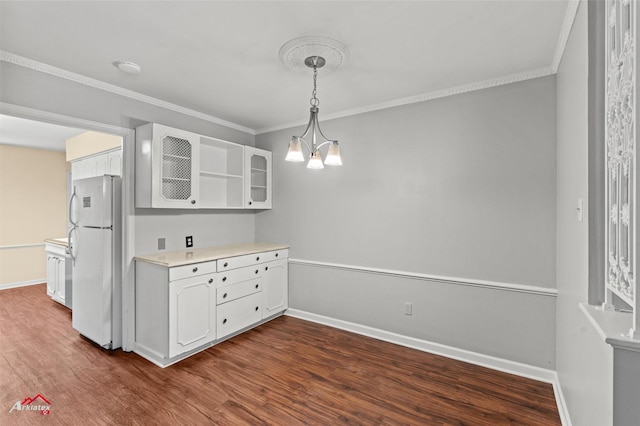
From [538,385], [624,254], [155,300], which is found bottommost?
[538,385]

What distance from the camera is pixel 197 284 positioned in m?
2.88

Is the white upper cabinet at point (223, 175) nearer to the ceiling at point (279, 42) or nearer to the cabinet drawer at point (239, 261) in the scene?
the cabinet drawer at point (239, 261)

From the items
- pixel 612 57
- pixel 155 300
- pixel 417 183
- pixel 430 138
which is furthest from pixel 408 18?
pixel 155 300

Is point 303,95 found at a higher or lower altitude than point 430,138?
higher

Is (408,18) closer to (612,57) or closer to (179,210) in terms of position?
(612,57)

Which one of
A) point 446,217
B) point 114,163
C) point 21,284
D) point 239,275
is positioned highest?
point 114,163

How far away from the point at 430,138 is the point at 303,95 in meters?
1.33

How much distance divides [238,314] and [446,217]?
2.40m

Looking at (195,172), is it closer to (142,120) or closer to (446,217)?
(142,120)

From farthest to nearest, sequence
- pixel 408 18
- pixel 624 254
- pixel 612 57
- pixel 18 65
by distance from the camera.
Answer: pixel 18 65 → pixel 408 18 → pixel 612 57 → pixel 624 254

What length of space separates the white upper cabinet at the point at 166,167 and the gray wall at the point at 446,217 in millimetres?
1301

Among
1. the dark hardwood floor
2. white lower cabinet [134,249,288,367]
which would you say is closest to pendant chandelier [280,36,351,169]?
white lower cabinet [134,249,288,367]

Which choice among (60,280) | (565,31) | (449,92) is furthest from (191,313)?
(565,31)

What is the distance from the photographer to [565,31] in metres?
1.89
